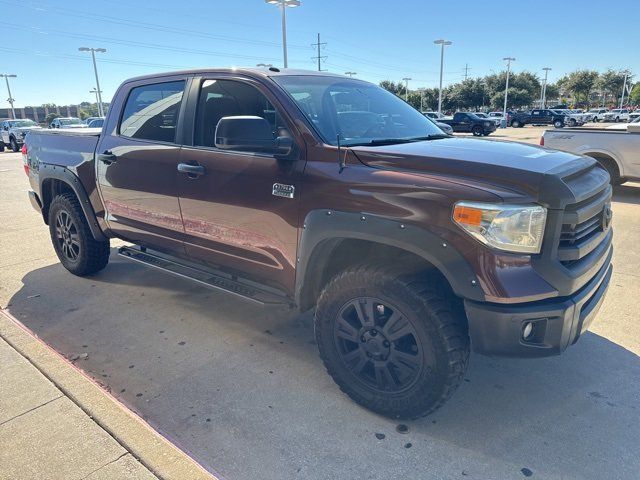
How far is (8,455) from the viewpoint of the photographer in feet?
7.61

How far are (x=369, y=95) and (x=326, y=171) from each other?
127 centimetres

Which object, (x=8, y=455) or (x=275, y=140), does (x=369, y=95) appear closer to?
(x=275, y=140)

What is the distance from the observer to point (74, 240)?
4.71m

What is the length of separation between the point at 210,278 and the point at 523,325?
216 cm

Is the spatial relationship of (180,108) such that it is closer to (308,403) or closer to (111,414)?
(111,414)

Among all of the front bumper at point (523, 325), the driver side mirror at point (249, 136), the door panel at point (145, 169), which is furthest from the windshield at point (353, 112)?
the front bumper at point (523, 325)

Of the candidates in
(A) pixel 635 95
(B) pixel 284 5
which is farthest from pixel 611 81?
(B) pixel 284 5

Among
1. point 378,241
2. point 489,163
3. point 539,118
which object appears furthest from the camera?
point 539,118

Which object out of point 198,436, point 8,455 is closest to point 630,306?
point 198,436

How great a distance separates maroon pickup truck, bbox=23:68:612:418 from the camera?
2.18 m

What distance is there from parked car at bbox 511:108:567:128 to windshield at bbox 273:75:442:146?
4139 centimetres

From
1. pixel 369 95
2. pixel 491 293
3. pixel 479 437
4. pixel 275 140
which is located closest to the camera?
pixel 491 293

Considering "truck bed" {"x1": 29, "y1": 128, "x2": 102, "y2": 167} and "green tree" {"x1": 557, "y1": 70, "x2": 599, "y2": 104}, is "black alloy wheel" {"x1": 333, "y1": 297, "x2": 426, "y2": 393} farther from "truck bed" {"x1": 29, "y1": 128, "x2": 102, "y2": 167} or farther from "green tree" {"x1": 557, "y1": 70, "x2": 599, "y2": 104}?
"green tree" {"x1": 557, "y1": 70, "x2": 599, "y2": 104}

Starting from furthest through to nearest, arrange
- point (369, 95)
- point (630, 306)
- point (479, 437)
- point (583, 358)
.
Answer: point (630, 306) → point (369, 95) → point (583, 358) → point (479, 437)
